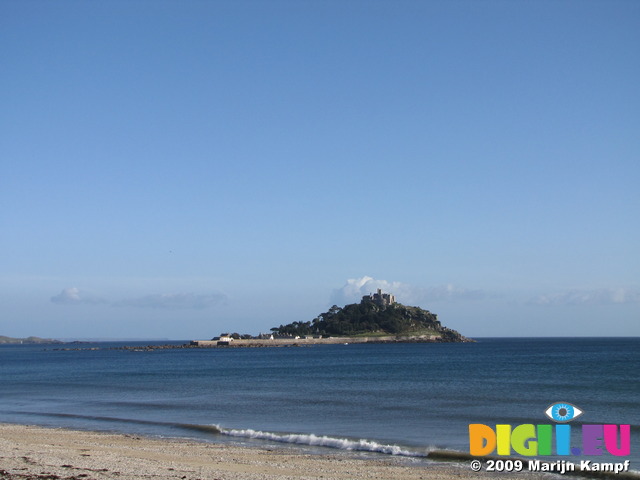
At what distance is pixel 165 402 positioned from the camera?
4116 centimetres

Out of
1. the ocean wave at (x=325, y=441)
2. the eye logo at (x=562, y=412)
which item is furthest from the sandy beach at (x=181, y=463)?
the eye logo at (x=562, y=412)

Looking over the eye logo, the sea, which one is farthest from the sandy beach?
the eye logo

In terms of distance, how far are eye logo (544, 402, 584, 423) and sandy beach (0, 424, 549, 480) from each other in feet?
44.4

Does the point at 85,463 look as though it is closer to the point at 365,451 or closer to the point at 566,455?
the point at 365,451

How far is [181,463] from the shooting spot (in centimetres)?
1994

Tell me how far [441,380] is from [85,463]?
4353cm

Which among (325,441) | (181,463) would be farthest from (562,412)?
(181,463)

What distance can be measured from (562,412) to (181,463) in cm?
2291

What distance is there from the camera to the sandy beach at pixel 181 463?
57.5 feet

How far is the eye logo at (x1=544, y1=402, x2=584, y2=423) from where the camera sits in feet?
104

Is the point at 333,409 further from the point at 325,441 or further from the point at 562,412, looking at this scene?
the point at 562,412

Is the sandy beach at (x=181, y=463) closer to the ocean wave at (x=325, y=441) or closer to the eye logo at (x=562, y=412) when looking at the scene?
the ocean wave at (x=325, y=441)

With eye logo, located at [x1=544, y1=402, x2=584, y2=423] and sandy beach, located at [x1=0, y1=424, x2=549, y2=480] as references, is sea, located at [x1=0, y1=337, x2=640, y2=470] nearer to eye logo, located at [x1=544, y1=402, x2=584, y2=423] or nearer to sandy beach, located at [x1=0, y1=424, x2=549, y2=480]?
eye logo, located at [x1=544, y1=402, x2=584, y2=423]

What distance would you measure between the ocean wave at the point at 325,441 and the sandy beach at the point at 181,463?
1152 millimetres
